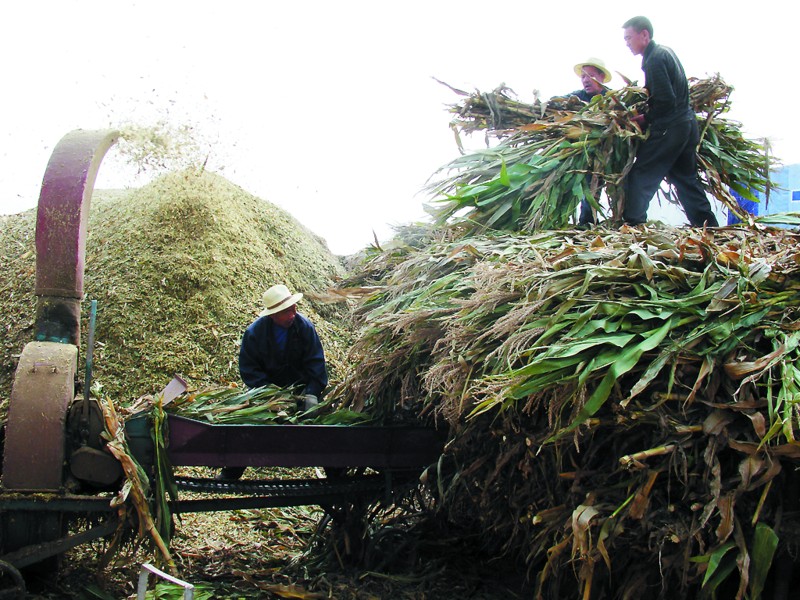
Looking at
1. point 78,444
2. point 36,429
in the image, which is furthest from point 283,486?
point 36,429

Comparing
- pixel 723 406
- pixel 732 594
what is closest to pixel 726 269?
pixel 723 406

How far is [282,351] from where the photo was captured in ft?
16.1

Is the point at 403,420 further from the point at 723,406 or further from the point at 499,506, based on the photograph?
the point at 723,406

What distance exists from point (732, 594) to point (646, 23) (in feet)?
11.1

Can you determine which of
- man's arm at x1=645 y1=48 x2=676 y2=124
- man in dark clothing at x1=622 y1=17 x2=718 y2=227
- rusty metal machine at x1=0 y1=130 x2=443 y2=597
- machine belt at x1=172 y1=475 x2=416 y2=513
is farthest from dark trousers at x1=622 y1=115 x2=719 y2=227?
machine belt at x1=172 y1=475 x2=416 y2=513

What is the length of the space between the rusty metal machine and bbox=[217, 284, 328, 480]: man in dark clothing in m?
1.04

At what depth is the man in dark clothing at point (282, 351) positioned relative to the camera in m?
4.87

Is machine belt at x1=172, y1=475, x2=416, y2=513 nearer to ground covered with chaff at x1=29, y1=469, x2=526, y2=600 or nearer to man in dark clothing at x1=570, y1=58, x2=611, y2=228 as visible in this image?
ground covered with chaff at x1=29, y1=469, x2=526, y2=600

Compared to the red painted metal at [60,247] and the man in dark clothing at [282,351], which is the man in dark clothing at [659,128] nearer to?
the man in dark clothing at [282,351]

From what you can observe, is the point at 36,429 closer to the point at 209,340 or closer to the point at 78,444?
the point at 78,444

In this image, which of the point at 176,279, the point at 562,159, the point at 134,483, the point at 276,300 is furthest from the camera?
the point at 176,279

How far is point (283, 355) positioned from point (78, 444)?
5.97 ft

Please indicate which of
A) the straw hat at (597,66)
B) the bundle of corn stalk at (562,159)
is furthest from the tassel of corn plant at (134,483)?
the straw hat at (597,66)

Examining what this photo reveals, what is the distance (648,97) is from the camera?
14.7 feet
